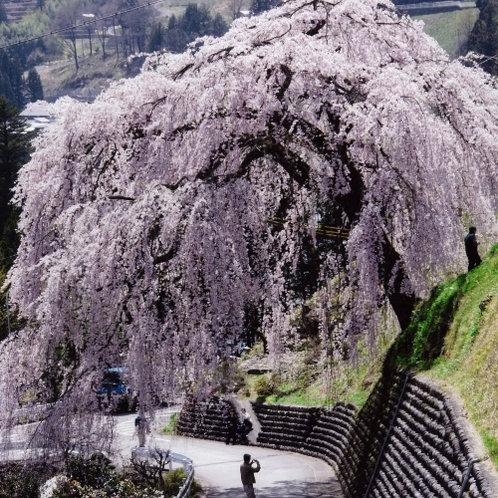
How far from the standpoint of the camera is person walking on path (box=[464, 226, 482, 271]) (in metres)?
21.0

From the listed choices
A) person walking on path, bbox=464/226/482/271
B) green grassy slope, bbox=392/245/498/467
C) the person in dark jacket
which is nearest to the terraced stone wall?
green grassy slope, bbox=392/245/498/467

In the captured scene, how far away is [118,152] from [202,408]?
5.33 meters

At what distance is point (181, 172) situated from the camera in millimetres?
21688

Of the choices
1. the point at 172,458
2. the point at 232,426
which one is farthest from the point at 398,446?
the point at 232,426

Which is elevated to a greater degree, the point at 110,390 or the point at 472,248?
the point at 472,248

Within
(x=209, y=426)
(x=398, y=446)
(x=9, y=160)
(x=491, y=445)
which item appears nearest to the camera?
(x=491, y=445)

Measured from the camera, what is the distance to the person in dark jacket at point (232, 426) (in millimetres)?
35844

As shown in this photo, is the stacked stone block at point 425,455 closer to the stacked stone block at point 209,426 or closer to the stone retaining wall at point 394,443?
the stone retaining wall at point 394,443

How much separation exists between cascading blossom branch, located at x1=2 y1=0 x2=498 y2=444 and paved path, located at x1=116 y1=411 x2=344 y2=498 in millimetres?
2766

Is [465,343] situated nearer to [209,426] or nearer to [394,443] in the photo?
[394,443]

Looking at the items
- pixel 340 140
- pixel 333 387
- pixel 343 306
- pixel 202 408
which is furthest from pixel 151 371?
pixel 333 387

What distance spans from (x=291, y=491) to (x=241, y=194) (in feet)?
27.2

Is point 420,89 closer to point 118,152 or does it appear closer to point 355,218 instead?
point 355,218

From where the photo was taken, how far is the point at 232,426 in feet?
118
